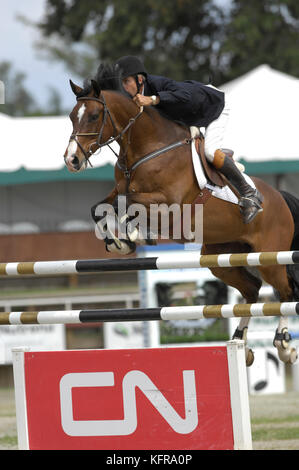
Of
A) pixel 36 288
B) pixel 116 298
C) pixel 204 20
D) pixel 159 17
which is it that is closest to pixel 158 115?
pixel 116 298

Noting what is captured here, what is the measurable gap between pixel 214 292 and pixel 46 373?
16.5 feet

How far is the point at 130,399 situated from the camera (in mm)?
3732

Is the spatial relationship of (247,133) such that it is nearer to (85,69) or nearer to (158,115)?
(158,115)

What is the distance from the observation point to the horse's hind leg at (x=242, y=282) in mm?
5426

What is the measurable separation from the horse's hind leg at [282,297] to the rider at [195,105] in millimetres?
482

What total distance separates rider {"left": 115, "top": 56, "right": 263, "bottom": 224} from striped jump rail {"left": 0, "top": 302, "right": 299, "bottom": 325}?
129 cm

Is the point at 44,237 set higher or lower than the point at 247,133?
lower

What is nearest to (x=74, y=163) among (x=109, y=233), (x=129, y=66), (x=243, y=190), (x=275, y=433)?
(x=109, y=233)

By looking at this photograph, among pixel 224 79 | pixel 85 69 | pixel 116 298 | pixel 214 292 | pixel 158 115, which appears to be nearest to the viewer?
pixel 158 115

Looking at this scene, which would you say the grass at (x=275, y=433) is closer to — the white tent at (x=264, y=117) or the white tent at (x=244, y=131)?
the white tent at (x=264, y=117)

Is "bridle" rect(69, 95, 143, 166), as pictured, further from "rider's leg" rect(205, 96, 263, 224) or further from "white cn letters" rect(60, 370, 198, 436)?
"white cn letters" rect(60, 370, 198, 436)

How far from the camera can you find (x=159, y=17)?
19.9m

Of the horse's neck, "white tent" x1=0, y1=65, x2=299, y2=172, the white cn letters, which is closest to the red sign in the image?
the white cn letters

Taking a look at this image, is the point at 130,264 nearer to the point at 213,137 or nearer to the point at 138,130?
→ the point at 138,130
